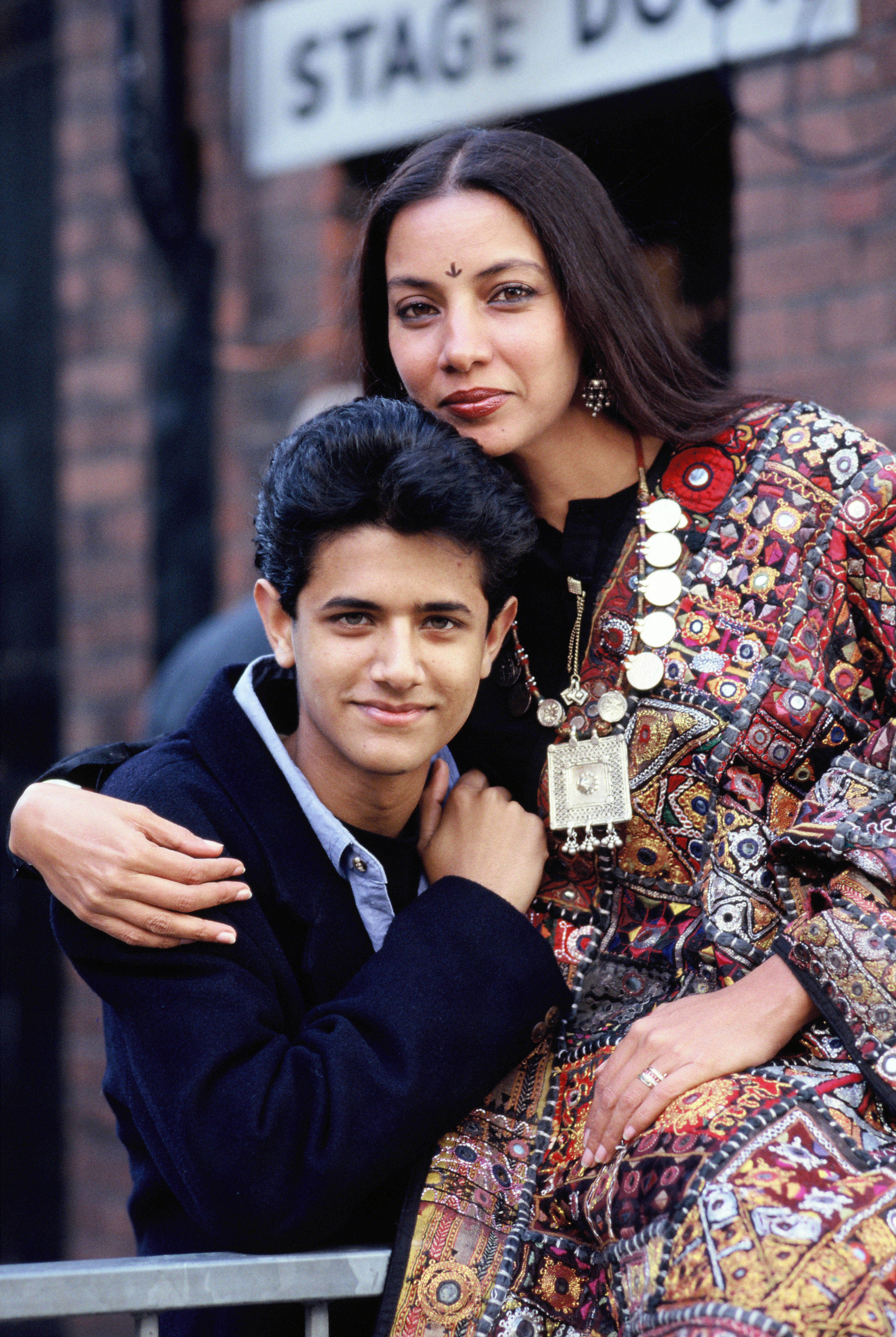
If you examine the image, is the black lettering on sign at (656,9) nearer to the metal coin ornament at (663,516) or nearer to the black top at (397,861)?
the metal coin ornament at (663,516)

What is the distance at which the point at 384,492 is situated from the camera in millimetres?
1980

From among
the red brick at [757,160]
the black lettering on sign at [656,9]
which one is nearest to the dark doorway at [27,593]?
the black lettering on sign at [656,9]

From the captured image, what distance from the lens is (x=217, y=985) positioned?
1782mm

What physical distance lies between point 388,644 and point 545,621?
0.33 metres

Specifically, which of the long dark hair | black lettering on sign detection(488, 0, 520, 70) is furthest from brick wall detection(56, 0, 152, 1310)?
the long dark hair

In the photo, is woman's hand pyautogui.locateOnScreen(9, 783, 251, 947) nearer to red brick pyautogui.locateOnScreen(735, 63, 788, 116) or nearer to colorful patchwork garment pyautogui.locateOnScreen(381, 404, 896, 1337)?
colorful patchwork garment pyautogui.locateOnScreen(381, 404, 896, 1337)

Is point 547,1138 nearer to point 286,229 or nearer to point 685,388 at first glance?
point 685,388

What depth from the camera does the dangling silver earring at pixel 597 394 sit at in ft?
7.25

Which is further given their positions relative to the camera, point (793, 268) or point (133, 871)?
point (793, 268)

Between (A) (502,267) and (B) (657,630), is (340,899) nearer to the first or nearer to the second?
(B) (657,630)

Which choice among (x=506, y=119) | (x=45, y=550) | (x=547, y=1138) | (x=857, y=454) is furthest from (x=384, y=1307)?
(x=45, y=550)

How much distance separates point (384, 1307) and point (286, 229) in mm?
3322

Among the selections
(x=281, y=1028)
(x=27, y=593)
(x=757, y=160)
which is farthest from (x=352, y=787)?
(x=27, y=593)

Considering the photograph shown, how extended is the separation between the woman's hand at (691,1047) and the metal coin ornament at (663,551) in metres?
0.56
